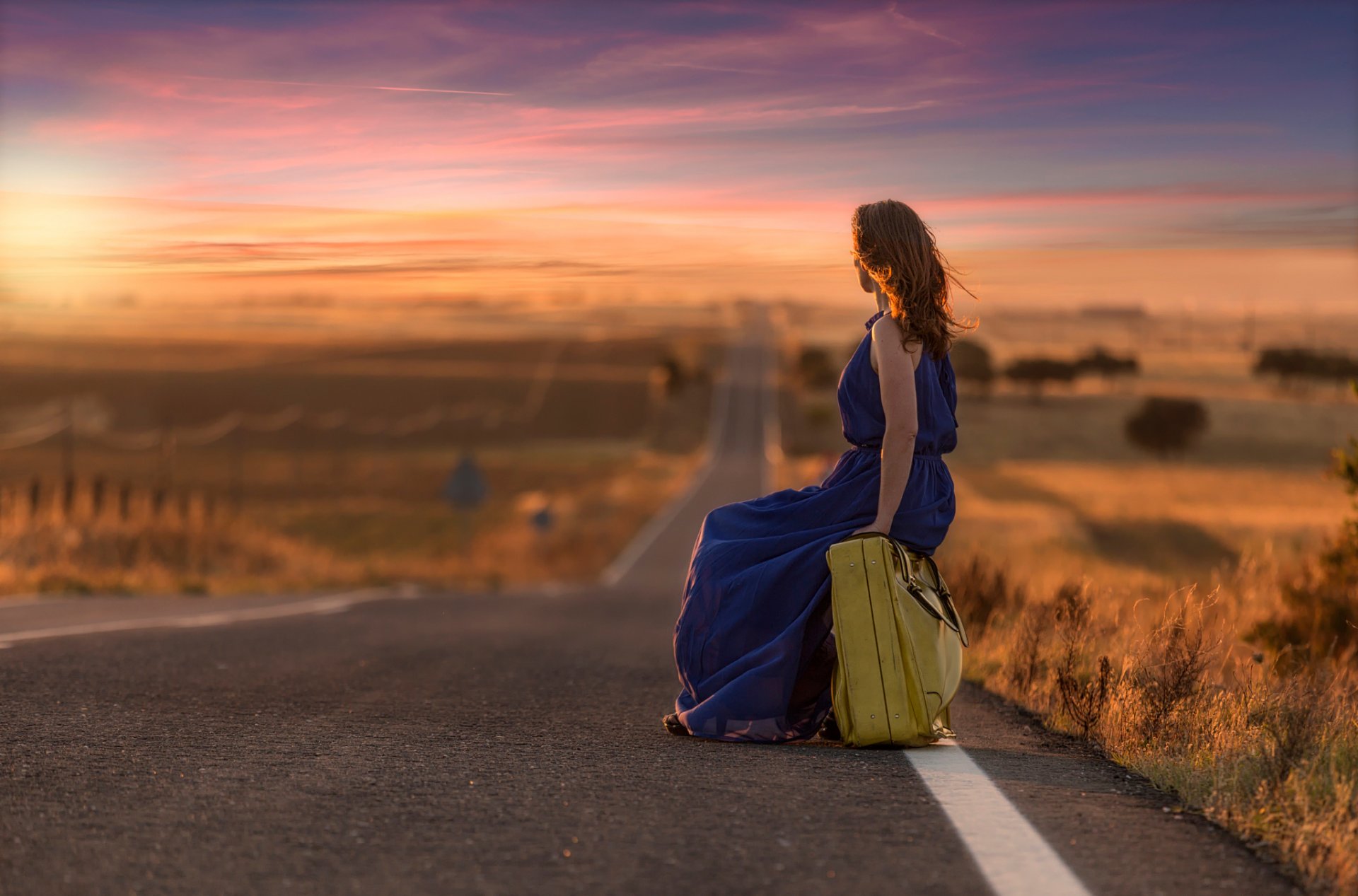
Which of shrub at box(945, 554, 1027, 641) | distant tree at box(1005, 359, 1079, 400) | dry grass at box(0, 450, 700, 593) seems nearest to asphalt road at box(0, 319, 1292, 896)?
shrub at box(945, 554, 1027, 641)

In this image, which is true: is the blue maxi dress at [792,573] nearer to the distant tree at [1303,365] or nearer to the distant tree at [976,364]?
the distant tree at [1303,365]

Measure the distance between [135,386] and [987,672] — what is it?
382 ft

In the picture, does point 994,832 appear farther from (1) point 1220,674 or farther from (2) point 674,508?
A: (2) point 674,508

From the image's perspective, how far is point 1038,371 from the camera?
8750 cm

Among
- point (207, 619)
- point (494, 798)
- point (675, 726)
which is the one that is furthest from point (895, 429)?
point (207, 619)

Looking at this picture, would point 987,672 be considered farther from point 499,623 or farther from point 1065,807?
point 499,623

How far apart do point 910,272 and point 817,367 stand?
94.0 metres

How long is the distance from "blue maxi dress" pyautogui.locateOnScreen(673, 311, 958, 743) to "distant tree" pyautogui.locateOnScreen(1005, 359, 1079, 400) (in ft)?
271

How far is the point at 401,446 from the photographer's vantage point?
10506cm

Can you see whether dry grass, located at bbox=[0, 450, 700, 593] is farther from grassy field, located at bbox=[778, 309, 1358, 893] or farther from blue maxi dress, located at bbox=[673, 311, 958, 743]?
blue maxi dress, located at bbox=[673, 311, 958, 743]

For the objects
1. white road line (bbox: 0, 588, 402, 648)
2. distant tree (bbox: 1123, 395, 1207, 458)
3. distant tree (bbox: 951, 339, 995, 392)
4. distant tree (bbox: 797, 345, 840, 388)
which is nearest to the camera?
white road line (bbox: 0, 588, 402, 648)

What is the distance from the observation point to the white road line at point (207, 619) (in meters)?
9.42

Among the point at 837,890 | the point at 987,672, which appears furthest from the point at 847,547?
the point at 987,672

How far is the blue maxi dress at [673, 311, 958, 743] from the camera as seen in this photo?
17.1 ft
